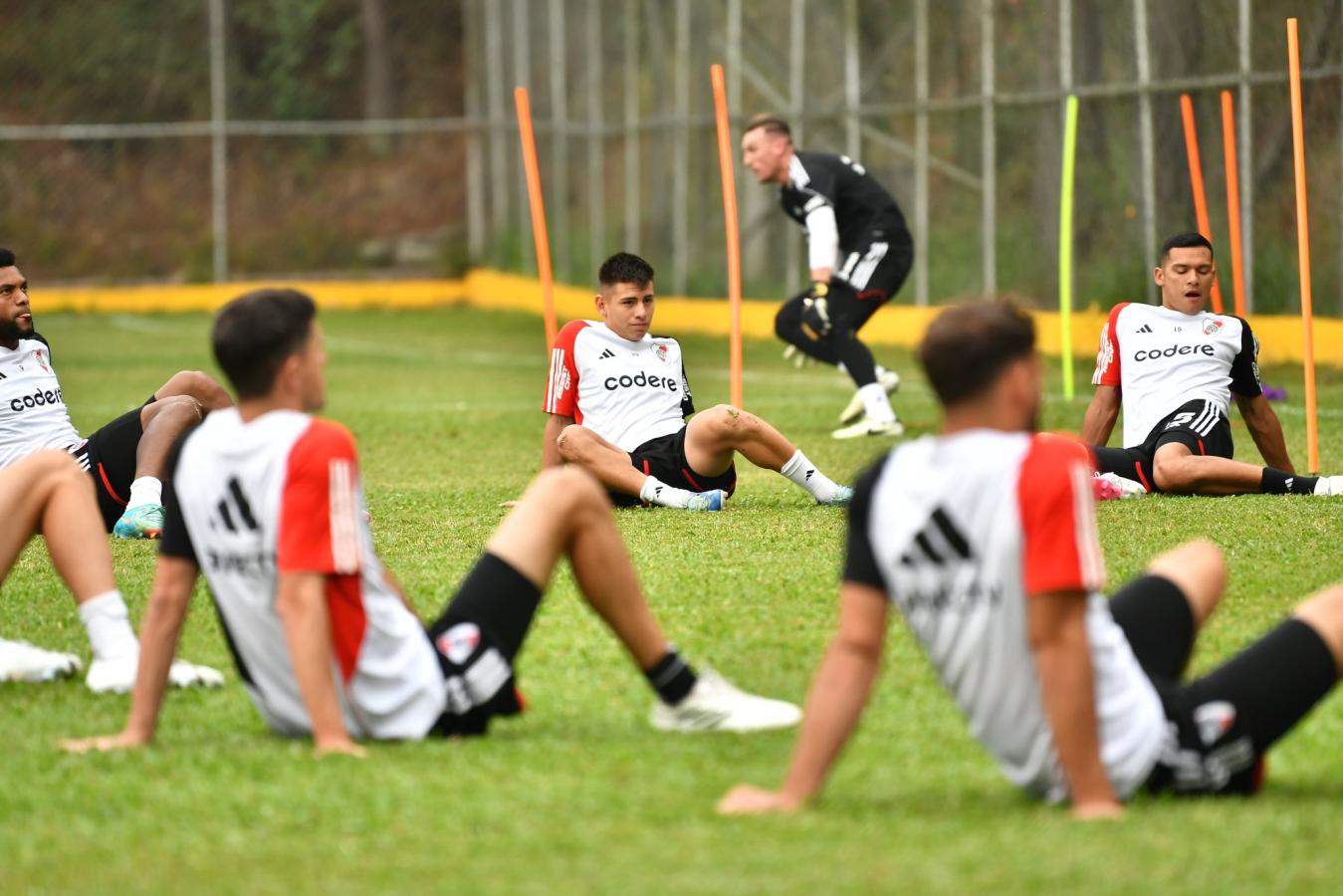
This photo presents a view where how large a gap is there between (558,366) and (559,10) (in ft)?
62.8

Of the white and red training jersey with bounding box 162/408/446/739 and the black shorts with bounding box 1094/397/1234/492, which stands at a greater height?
the white and red training jersey with bounding box 162/408/446/739

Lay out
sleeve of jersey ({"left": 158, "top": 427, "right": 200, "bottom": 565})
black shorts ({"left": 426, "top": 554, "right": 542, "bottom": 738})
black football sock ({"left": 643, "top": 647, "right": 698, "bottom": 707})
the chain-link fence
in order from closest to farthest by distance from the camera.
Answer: sleeve of jersey ({"left": 158, "top": 427, "right": 200, "bottom": 565}) → black shorts ({"left": 426, "top": 554, "right": 542, "bottom": 738}) → black football sock ({"left": 643, "top": 647, "right": 698, "bottom": 707}) → the chain-link fence

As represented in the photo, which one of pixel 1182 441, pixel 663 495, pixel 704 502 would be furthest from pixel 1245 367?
pixel 663 495

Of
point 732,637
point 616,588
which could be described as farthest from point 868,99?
point 616,588

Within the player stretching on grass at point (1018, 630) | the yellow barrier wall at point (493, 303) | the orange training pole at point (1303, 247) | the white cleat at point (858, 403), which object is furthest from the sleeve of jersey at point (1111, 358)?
the yellow barrier wall at point (493, 303)

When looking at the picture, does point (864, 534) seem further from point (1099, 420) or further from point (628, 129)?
point (628, 129)

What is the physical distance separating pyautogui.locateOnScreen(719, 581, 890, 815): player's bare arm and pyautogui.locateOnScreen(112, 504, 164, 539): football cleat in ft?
16.4

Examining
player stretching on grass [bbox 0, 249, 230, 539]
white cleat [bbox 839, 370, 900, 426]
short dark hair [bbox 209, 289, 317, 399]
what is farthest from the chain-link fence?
short dark hair [bbox 209, 289, 317, 399]

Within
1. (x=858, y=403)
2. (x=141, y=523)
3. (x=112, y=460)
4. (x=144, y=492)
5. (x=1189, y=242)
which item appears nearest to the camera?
(x=141, y=523)

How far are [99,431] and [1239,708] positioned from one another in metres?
5.83

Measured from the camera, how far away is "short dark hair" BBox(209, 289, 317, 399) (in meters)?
4.49

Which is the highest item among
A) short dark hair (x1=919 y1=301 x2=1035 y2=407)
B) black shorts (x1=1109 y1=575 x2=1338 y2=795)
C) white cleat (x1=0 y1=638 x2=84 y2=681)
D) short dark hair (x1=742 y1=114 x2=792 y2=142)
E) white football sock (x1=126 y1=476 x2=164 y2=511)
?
short dark hair (x1=919 y1=301 x2=1035 y2=407)

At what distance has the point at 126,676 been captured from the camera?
5.64 m

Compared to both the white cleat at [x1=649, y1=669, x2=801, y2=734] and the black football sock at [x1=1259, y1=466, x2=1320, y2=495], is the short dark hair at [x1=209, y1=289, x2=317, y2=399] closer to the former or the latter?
the white cleat at [x1=649, y1=669, x2=801, y2=734]
